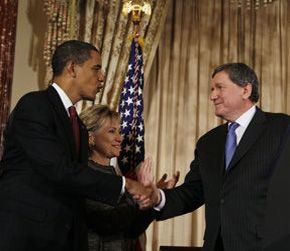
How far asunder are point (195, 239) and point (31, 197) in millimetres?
3078

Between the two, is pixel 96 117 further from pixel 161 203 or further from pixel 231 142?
pixel 231 142

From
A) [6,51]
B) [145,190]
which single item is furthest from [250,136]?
[6,51]

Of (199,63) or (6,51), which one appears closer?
(6,51)

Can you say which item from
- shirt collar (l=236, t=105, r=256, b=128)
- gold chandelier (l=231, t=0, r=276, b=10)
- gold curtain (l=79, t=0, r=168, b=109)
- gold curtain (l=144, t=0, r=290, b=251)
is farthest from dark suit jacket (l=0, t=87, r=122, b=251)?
gold chandelier (l=231, t=0, r=276, b=10)

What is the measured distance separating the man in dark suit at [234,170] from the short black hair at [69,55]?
82 cm

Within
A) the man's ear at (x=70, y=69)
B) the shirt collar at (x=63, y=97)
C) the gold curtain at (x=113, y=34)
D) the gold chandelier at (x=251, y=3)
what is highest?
the gold chandelier at (x=251, y=3)

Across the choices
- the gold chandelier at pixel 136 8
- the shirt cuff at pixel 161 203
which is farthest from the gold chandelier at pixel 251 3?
the shirt cuff at pixel 161 203

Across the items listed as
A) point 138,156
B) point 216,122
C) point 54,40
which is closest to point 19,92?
point 54,40

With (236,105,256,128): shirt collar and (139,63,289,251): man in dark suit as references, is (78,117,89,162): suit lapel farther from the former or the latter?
(236,105,256,128): shirt collar

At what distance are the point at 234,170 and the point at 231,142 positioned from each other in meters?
0.26

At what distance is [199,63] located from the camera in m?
5.73

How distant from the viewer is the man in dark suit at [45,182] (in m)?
2.56

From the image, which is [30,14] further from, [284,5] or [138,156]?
[284,5]

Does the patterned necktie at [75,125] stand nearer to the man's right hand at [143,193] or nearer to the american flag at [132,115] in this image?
the man's right hand at [143,193]
